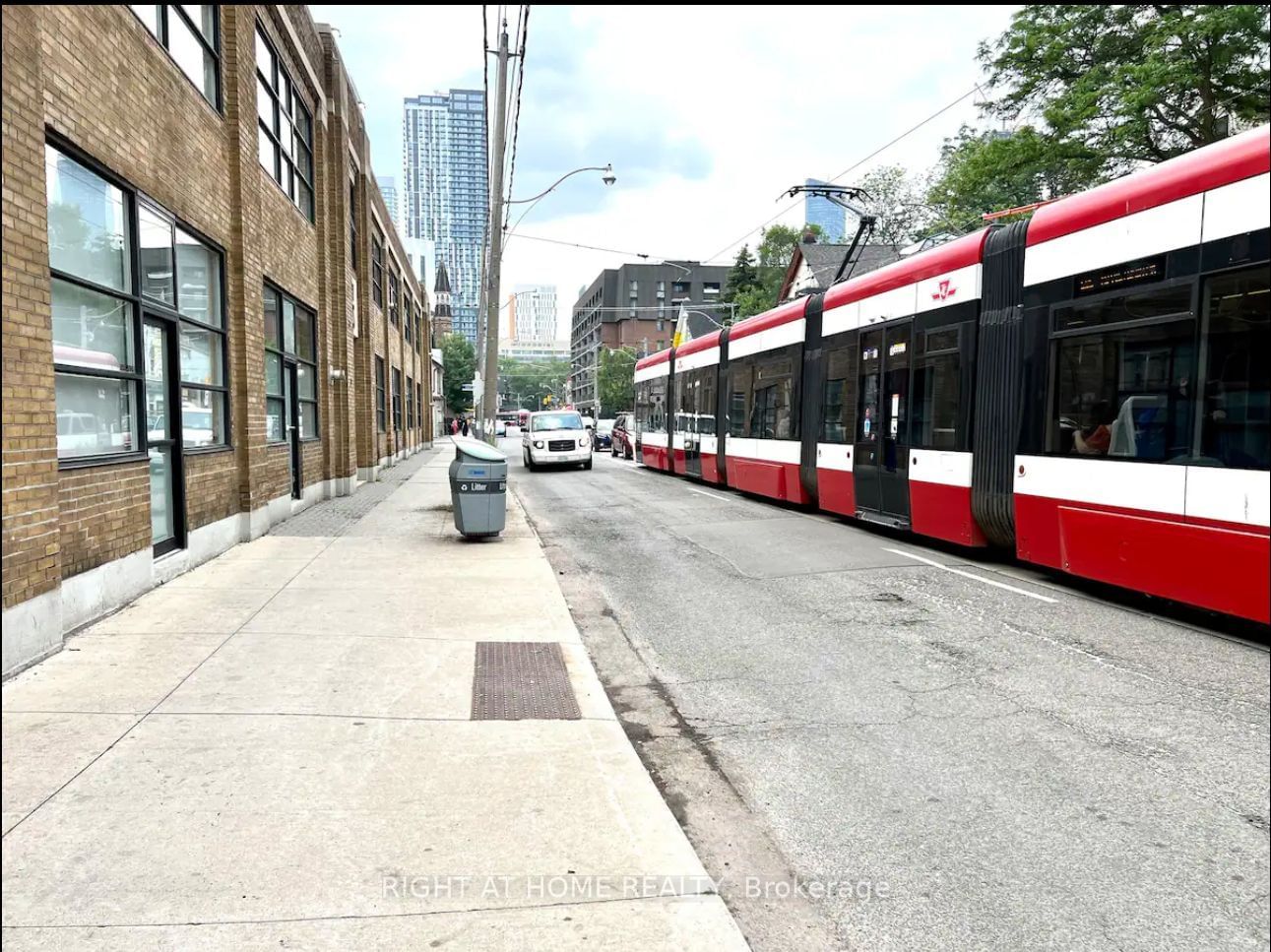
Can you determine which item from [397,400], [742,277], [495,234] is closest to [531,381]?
[742,277]

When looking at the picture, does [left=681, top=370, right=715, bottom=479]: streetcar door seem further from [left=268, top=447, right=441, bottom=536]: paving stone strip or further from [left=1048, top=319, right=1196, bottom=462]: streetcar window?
[left=1048, top=319, right=1196, bottom=462]: streetcar window

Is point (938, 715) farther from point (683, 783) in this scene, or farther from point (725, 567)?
point (725, 567)

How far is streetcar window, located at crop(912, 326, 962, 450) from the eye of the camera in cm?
902

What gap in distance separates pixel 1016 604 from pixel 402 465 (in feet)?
80.5

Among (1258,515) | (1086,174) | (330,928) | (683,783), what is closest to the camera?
(330,928)

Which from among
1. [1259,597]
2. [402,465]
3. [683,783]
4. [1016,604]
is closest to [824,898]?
[683,783]

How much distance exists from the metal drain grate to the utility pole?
984 centimetres

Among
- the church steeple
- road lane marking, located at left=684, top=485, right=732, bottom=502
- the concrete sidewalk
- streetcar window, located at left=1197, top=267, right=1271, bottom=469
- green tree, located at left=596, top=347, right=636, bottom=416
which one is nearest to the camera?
the concrete sidewalk

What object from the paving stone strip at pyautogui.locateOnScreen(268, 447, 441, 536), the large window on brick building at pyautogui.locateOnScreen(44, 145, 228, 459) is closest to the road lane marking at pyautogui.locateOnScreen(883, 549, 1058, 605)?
the paving stone strip at pyautogui.locateOnScreen(268, 447, 441, 536)

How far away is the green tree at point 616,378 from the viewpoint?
9669 cm

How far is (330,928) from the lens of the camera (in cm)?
279

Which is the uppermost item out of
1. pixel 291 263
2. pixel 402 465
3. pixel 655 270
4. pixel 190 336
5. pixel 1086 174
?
pixel 655 270

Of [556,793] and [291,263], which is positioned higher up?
[291,263]

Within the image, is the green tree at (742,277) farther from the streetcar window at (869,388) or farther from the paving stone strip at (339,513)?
the streetcar window at (869,388)
